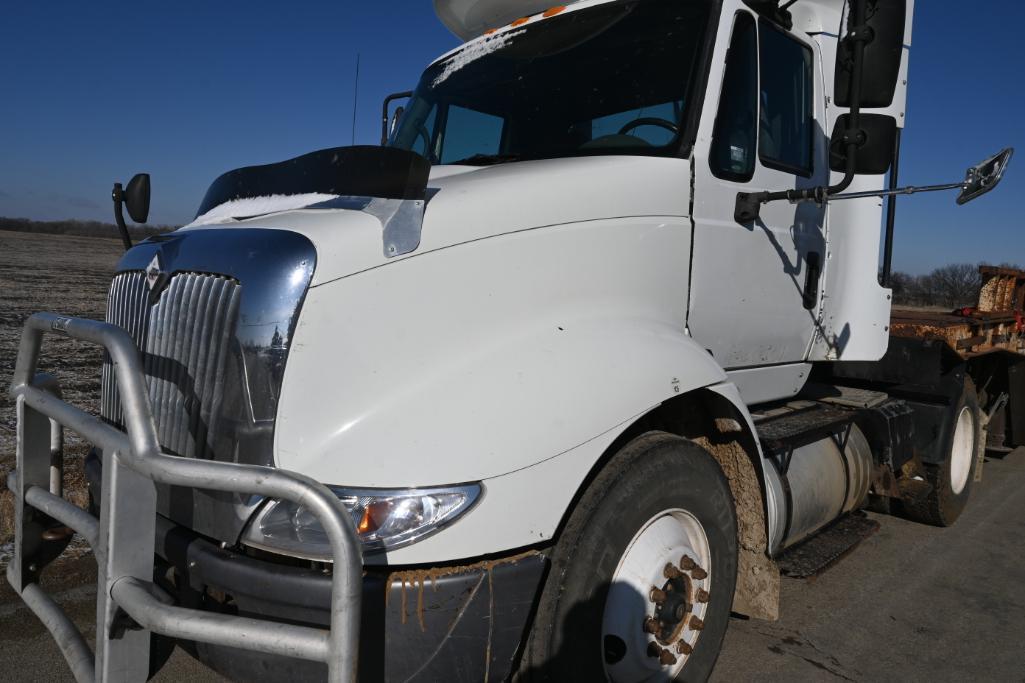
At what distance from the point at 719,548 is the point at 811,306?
62.4 inches

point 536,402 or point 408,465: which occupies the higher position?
point 536,402

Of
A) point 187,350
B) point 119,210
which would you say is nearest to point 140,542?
point 187,350

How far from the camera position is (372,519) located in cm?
182

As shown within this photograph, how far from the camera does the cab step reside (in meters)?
3.59

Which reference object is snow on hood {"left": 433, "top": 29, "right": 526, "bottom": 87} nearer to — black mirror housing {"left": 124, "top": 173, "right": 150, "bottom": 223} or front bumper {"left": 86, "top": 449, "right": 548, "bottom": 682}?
black mirror housing {"left": 124, "top": 173, "right": 150, "bottom": 223}

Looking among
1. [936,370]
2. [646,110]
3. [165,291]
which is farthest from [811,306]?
[165,291]

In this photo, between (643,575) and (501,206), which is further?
(643,575)

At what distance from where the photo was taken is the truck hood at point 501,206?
78.8 inches

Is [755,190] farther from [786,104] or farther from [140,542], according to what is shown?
[140,542]

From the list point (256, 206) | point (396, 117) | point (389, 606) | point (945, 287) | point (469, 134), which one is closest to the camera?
point (389, 606)

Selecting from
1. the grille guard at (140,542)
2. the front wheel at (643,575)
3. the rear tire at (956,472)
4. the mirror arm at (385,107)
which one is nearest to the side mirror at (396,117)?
the mirror arm at (385,107)

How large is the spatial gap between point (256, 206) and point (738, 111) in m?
2.01

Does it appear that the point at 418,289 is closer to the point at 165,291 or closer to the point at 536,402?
the point at 536,402

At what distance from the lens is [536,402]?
2043 mm
